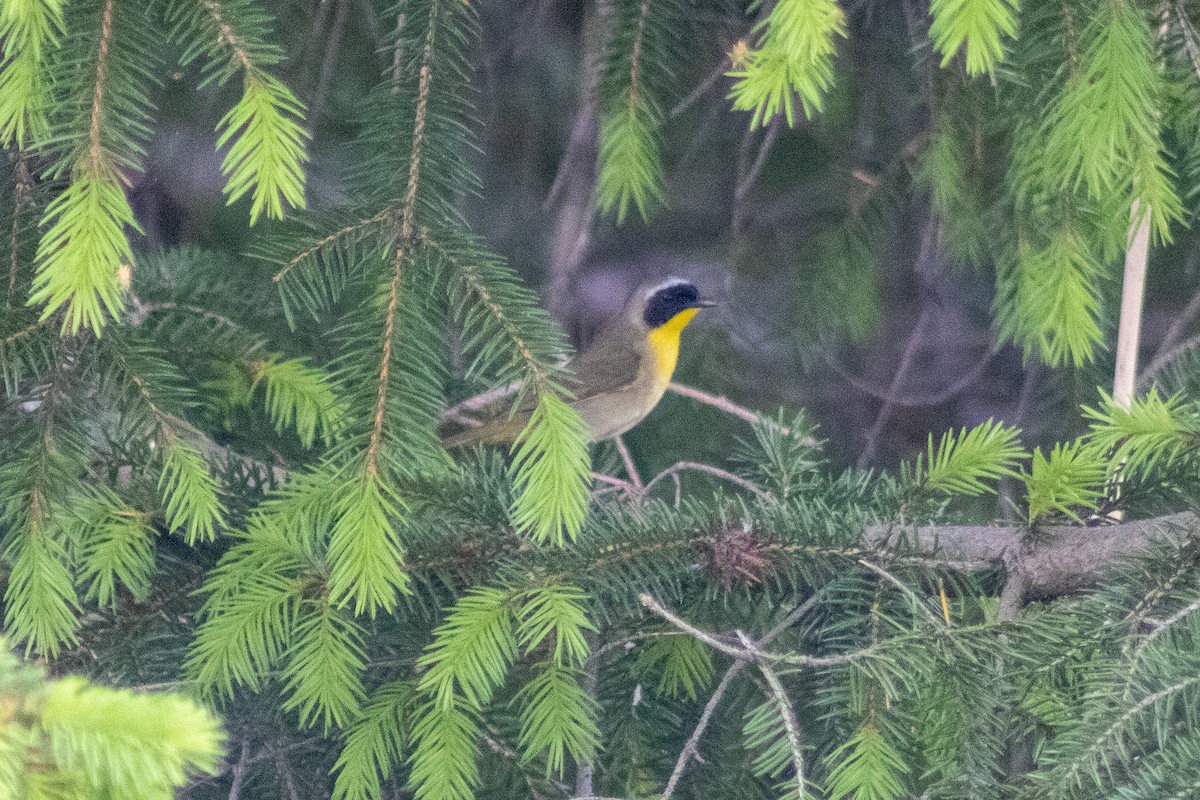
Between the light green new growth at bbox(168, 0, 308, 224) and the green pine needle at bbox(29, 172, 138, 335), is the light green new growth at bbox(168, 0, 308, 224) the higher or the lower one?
the higher one

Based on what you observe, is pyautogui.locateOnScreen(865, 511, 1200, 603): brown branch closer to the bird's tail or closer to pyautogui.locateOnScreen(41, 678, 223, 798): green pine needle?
pyautogui.locateOnScreen(41, 678, 223, 798): green pine needle

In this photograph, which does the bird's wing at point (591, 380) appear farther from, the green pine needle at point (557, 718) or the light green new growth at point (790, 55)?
the light green new growth at point (790, 55)

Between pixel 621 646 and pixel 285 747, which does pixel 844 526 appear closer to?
pixel 621 646

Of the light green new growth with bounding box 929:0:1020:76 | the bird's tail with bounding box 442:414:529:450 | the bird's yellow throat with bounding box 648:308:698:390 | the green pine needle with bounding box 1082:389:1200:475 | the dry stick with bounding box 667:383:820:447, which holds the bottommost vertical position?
the bird's yellow throat with bounding box 648:308:698:390

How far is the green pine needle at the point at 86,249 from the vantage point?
5.51 ft

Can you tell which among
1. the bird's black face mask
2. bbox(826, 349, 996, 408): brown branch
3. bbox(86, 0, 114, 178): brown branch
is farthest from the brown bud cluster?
bbox(826, 349, 996, 408): brown branch

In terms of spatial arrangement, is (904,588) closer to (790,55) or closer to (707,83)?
(790,55)

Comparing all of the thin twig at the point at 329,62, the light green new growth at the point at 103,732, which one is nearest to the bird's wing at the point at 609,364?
the thin twig at the point at 329,62

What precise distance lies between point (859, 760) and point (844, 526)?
416 mm

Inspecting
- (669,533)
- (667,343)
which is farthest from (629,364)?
(669,533)

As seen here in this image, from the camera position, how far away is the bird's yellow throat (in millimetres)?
4016

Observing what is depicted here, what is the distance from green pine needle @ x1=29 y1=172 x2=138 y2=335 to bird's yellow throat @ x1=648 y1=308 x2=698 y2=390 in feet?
7.66

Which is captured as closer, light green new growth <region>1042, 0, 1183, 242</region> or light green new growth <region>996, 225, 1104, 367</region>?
light green new growth <region>1042, 0, 1183, 242</region>

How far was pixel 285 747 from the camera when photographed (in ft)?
7.22
